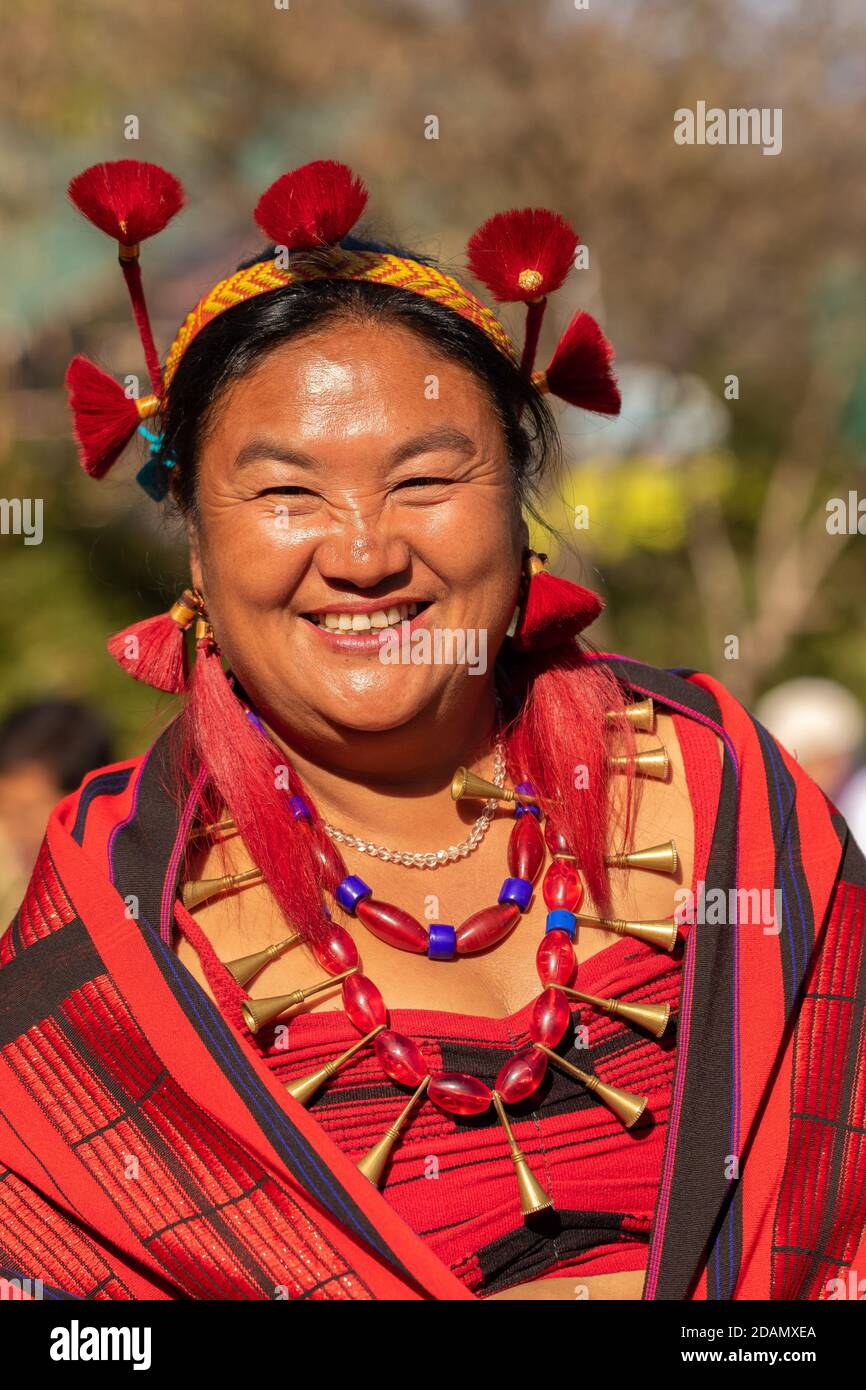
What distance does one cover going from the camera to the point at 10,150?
941 centimetres

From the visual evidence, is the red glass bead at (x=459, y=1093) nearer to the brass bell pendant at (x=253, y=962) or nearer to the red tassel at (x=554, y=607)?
the brass bell pendant at (x=253, y=962)

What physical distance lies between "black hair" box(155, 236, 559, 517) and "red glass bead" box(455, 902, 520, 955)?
0.75m

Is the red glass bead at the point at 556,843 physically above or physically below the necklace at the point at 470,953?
above

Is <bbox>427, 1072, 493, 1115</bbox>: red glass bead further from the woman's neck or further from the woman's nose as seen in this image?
the woman's nose

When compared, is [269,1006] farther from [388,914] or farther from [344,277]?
[344,277]

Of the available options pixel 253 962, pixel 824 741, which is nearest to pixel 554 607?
pixel 253 962

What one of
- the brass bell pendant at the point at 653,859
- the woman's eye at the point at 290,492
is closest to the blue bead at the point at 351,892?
the brass bell pendant at the point at 653,859

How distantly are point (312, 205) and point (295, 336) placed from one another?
221mm

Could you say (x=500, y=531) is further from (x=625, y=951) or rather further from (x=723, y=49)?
(x=723, y=49)

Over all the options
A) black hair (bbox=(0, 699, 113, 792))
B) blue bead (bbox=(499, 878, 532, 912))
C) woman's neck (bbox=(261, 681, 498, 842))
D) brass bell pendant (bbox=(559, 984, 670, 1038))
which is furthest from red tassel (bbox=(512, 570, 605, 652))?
black hair (bbox=(0, 699, 113, 792))

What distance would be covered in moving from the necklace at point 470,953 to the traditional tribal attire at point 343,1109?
5 cm

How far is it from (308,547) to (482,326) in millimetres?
540

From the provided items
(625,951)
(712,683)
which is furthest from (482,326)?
(625,951)

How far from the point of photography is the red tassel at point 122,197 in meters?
2.66
